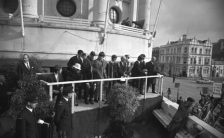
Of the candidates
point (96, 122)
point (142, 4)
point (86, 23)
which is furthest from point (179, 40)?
point (96, 122)

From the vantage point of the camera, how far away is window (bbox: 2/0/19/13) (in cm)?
1346

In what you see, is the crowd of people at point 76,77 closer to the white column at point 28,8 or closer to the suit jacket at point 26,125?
the suit jacket at point 26,125

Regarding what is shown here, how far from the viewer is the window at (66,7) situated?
575 inches

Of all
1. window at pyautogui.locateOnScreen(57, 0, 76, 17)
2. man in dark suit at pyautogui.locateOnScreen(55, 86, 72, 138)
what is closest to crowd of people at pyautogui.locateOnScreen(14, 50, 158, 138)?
man in dark suit at pyautogui.locateOnScreen(55, 86, 72, 138)

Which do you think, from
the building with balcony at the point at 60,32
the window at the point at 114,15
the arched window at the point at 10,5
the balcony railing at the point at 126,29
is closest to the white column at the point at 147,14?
the building with balcony at the point at 60,32

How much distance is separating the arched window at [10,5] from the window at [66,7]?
3.32m

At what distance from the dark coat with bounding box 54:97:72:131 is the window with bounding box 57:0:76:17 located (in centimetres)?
1218

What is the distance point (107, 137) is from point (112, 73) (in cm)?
308

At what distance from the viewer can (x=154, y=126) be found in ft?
24.4

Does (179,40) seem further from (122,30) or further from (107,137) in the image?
(107,137)

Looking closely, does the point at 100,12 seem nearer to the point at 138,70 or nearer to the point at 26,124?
the point at 138,70

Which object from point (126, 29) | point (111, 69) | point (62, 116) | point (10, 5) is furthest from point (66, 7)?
point (62, 116)

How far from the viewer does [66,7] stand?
1479cm

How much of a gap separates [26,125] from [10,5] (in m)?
13.5
